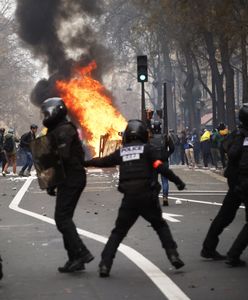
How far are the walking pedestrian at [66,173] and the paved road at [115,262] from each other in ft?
0.65

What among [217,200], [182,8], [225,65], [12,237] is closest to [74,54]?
[225,65]

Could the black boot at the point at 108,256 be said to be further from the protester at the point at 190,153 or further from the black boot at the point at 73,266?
the protester at the point at 190,153

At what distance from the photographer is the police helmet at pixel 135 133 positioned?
9.13 m

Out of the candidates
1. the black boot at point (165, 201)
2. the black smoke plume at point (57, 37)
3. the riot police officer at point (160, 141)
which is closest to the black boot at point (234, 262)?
the riot police officer at point (160, 141)

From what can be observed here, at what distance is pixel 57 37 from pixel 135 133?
37.4 metres

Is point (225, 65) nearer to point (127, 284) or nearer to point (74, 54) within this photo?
point (74, 54)

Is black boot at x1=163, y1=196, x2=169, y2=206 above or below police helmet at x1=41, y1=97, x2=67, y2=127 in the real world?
below

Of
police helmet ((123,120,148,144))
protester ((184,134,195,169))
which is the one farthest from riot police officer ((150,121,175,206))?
protester ((184,134,195,169))

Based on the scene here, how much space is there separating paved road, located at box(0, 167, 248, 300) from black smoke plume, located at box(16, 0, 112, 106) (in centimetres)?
2710

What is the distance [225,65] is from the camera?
37844 mm

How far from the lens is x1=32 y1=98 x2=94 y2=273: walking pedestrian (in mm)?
9125

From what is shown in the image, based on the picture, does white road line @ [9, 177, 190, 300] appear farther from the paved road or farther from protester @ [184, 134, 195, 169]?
protester @ [184, 134, 195, 169]

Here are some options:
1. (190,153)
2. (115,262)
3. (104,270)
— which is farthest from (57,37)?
(104,270)

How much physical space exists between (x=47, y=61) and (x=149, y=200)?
124 feet
